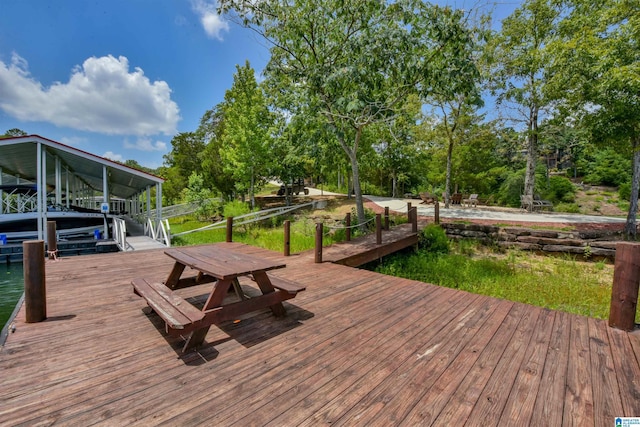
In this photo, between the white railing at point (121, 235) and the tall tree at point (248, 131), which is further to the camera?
the tall tree at point (248, 131)

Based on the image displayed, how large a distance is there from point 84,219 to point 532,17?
21.6 metres

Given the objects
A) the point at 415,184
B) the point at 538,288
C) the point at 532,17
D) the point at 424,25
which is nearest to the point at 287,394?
the point at 538,288

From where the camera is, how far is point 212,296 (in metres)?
2.67

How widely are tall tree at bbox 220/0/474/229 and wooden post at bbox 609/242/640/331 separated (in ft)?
18.2

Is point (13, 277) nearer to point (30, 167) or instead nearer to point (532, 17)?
point (30, 167)

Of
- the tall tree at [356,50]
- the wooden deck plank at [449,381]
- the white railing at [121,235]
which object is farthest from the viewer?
the white railing at [121,235]

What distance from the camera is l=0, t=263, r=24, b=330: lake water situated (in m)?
6.30

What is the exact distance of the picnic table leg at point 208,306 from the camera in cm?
259

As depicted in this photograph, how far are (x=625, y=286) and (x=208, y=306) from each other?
13.9ft

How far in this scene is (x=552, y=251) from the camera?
8312mm

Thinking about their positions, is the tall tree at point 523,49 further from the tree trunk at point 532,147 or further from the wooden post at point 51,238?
the wooden post at point 51,238

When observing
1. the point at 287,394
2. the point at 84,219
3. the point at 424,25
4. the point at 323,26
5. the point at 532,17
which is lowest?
the point at 287,394

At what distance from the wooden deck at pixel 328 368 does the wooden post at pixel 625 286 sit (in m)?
0.17

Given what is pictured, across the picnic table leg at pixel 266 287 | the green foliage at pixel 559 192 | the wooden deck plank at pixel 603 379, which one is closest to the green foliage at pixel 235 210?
the picnic table leg at pixel 266 287
